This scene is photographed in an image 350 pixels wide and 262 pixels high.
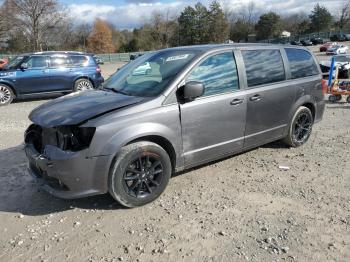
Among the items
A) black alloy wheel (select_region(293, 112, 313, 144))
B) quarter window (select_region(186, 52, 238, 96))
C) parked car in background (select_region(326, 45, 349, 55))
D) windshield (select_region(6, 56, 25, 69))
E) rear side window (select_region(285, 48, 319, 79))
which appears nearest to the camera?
quarter window (select_region(186, 52, 238, 96))

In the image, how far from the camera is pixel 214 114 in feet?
15.4

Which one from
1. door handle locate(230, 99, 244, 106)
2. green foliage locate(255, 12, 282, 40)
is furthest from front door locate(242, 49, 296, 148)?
green foliage locate(255, 12, 282, 40)

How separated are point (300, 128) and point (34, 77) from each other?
9.25 m

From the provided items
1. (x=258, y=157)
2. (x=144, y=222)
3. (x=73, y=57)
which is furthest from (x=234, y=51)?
(x=73, y=57)

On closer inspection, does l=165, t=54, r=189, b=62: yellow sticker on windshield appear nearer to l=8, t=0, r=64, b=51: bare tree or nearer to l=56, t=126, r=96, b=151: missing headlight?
l=56, t=126, r=96, b=151: missing headlight

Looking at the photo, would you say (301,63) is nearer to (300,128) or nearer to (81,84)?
(300,128)

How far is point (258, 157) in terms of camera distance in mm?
5797

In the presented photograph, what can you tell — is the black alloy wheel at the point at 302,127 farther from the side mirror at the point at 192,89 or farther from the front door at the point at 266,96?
the side mirror at the point at 192,89

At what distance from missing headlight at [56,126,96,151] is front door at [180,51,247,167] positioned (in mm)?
1177

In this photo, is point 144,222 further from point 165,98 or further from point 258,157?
point 258,157

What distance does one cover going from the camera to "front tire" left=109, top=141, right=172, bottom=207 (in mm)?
3982

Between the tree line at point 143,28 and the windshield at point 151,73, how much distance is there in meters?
49.6

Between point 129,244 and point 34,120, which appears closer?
point 129,244

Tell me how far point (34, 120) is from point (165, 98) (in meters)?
1.54
